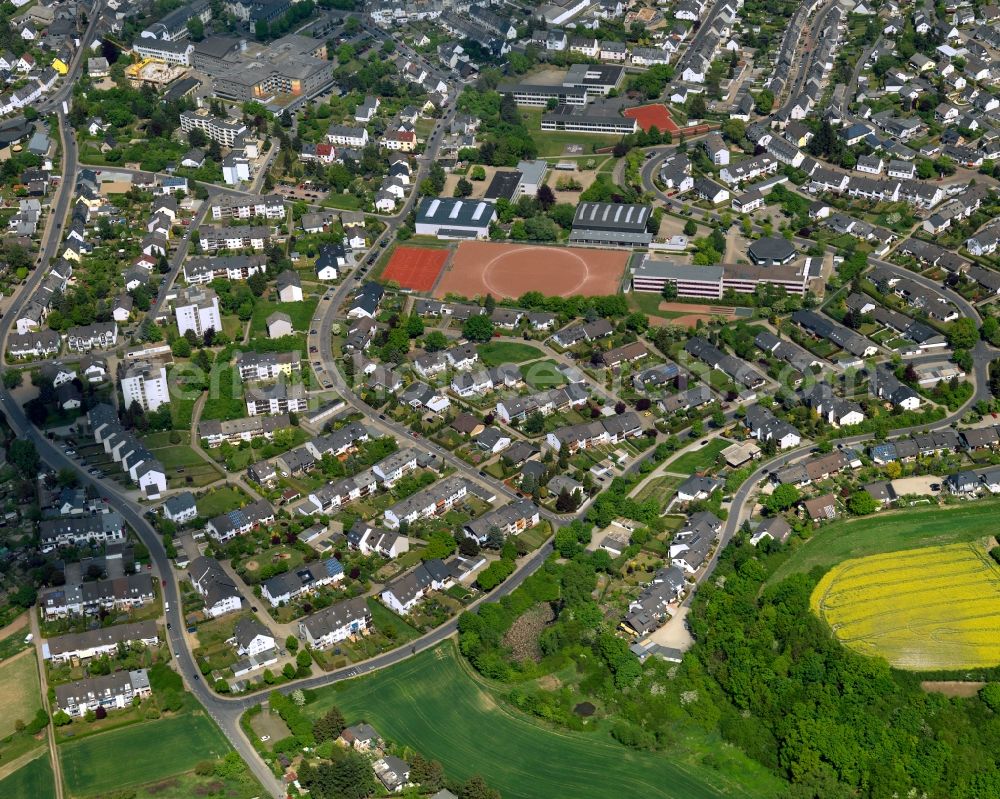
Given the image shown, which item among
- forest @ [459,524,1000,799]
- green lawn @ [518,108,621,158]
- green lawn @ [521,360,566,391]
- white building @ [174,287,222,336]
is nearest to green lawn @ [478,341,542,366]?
green lawn @ [521,360,566,391]

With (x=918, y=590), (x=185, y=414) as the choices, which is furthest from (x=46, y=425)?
(x=918, y=590)

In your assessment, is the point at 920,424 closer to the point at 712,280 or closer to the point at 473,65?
the point at 712,280

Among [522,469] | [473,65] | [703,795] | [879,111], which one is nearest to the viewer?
[703,795]

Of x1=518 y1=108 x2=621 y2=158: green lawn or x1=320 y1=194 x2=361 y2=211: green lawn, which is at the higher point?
x1=518 y1=108 x2=621 y2=158: green lawn

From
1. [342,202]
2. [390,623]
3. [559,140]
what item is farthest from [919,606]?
[559,140]

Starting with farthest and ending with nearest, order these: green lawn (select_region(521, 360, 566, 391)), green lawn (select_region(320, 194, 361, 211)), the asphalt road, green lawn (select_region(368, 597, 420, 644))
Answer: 1. green lawn (select_region(320, 194, 361, 211))
2. green lawn (select_region(521, 360, 566, 391))
3. green lawn (select_region(368, 597, 420, 644))
4. the asphalt road

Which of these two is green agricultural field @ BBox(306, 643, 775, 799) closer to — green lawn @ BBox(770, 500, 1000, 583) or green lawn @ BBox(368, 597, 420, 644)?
green lawn @ BBox(368, 597, 420, 644)
